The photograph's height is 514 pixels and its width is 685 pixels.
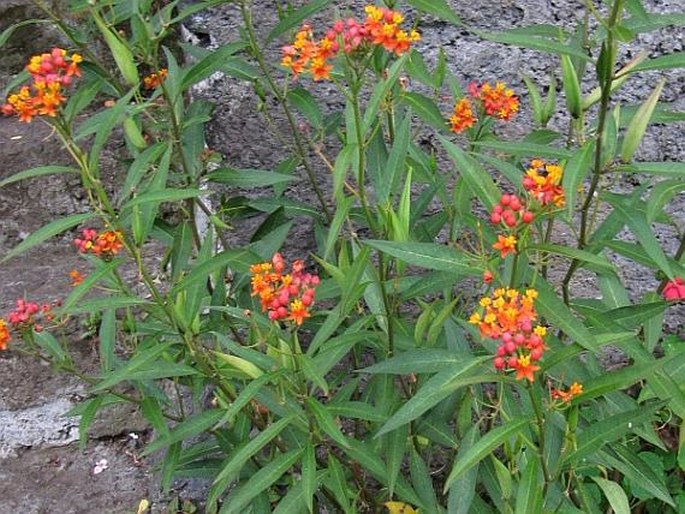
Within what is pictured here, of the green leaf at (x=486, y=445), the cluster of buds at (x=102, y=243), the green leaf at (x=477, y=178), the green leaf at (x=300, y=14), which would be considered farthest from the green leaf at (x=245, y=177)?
the green leaf at (x=486, y=445)

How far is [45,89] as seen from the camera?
155 cm

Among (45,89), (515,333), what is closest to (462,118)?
(515,333)

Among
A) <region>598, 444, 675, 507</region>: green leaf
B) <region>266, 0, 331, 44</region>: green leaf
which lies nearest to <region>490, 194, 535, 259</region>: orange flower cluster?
<region>598, 444, 675, 507</region>: green leaf

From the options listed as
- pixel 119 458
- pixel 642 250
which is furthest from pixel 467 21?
pixel 119 458

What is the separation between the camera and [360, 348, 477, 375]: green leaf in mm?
1614

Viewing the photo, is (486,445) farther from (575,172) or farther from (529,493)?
(575,172)

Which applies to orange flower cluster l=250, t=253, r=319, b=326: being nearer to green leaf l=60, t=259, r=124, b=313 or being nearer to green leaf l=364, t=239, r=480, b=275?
green leaf l=364, t=239, r=480, b=275

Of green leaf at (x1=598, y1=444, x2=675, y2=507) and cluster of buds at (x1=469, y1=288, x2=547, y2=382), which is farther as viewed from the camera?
green leaf at (x1=598, y1=444, x2=675, y2=507)

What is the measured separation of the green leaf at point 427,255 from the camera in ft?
4.92

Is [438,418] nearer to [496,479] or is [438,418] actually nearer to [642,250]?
[496,479]

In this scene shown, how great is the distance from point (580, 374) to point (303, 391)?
0.53 metres

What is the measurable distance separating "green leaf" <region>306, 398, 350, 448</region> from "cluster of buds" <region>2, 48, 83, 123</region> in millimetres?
698

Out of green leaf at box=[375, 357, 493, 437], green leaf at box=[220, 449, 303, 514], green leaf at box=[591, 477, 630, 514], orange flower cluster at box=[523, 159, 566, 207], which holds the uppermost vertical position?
orange flower cluster at box=[523, 159, 566, 207]

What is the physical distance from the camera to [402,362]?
1.66 metres
